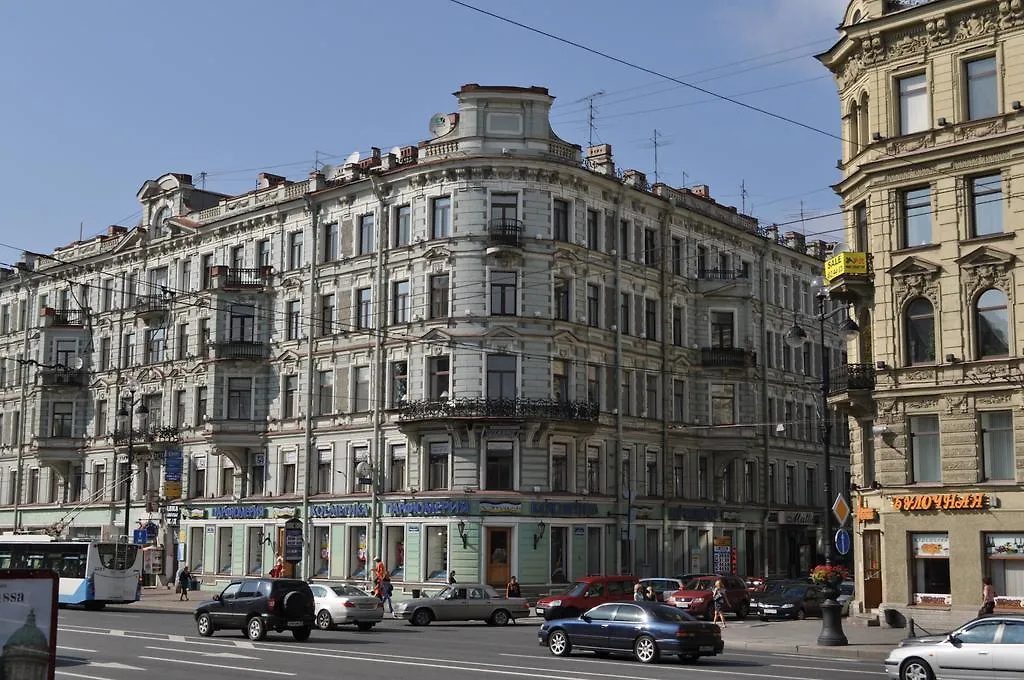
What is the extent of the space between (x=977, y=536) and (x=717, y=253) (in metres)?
30.0

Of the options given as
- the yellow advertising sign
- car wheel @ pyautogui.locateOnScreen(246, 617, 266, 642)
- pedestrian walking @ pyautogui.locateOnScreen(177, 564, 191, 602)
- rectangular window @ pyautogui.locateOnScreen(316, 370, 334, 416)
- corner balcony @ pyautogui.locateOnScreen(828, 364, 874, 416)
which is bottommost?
pedestrian walking @ pyautogui.locateOnScreen(177, 564, 191, 602)

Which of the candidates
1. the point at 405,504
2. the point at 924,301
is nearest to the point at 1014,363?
the point at 924,301

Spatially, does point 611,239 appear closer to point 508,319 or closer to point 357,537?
point 508,319

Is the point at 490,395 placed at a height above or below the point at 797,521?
above

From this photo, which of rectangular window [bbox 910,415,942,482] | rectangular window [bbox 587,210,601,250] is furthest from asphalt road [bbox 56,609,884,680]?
rectangular window [bbox 587,210,601,250]

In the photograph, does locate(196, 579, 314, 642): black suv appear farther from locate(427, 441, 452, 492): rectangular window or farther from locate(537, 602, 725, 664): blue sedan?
locate(427, 441, 452, 492): rectangular window

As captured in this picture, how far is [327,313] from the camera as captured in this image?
56812mm

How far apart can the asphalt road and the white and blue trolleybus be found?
12.0 metres

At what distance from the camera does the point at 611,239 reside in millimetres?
55531

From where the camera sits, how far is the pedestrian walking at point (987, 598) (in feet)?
102

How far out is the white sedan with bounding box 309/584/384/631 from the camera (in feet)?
120

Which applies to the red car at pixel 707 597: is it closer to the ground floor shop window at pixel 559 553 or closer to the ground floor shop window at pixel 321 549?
the ground floor shop window at pixel 559 553

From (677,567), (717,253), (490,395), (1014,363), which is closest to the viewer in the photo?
(1014,363)

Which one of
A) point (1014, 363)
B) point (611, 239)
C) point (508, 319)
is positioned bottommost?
point (1014, 363)
